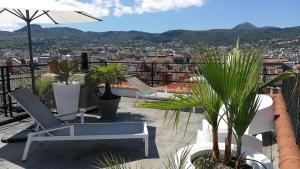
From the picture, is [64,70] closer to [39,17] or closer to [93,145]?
[39,17]

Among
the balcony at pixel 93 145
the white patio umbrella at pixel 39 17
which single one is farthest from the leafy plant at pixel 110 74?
the white patio umbrella at pixel 39 17

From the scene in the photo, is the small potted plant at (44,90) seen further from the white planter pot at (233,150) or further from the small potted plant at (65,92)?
the white planter pot at (233,150)

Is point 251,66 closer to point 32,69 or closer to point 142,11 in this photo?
point 32,69

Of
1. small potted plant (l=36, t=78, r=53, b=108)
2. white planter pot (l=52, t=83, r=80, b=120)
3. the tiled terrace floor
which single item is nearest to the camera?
the tiled terrace floor

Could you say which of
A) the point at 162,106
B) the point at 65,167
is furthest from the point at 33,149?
the point at 162,106

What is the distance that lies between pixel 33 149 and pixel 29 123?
148 cm

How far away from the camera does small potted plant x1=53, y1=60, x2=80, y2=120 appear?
616 cm

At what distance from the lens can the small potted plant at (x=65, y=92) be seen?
6.16 meters

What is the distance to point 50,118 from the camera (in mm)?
4660

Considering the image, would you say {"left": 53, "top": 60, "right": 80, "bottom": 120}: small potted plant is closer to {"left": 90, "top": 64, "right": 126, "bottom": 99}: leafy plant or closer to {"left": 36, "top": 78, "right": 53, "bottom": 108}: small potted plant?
{"left": 36, "top": 78, "right": 53, "bottom": 108}: small potted plant

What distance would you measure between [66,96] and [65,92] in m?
0.08

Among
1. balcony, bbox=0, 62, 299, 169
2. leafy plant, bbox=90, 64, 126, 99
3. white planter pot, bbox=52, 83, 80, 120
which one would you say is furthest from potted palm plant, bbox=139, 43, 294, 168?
white planter pot, bbox=52, 83, 80, 120

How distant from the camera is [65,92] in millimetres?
6160

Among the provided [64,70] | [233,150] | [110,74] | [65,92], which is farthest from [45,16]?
[233,150]
